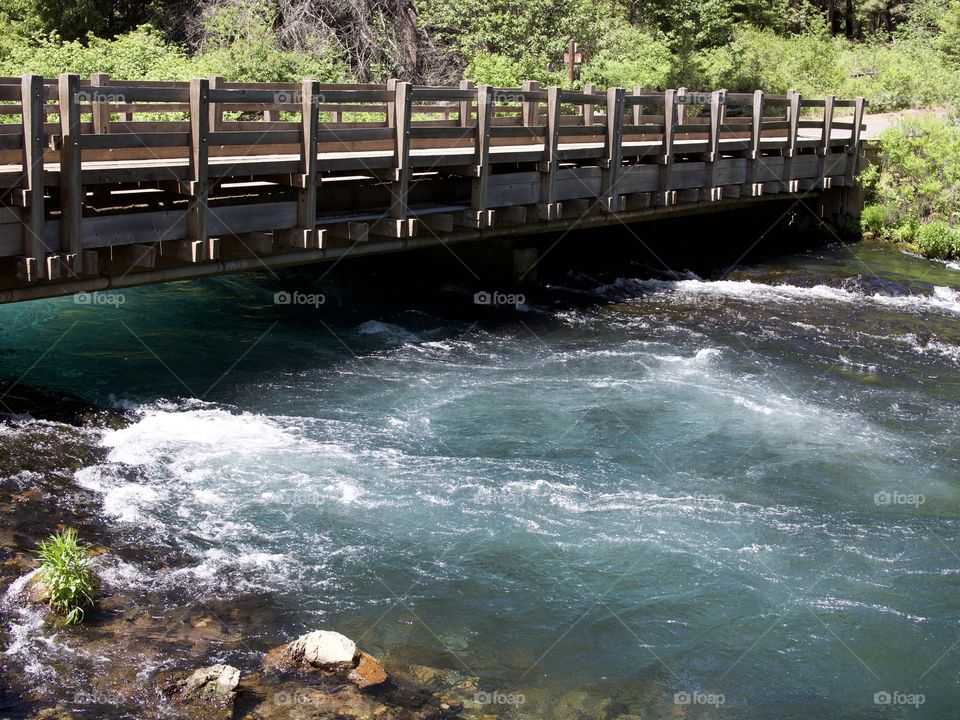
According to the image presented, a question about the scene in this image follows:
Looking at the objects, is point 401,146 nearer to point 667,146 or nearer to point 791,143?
point 667,146

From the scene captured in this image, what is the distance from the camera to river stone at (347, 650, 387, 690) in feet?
24.0

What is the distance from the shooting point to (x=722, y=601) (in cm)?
855

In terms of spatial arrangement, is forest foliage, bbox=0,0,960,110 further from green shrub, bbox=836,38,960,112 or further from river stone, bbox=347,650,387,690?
river stone, bbox=347,650,387,690

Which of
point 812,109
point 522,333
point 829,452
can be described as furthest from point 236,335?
point 812,109

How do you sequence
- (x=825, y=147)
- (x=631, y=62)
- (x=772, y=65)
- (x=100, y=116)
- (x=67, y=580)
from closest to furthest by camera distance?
(x=67, y=580)
(x=100, y=116)
(x=825, y=147)
(x=631, y=62)
(x=772, y=65)

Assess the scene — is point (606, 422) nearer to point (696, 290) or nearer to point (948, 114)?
point (696, 290)

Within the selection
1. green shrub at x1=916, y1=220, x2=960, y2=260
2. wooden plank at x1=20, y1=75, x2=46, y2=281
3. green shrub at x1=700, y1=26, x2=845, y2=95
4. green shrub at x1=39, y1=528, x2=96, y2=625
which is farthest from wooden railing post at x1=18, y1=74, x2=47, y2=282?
green shrub at x1=700, y1=26, x2=845, y2=95

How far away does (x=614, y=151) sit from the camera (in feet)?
57.9

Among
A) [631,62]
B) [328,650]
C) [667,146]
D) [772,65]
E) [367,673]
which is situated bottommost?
[367,673]

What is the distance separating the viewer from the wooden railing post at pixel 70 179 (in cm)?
1055

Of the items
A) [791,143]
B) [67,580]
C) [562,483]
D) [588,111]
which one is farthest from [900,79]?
[67,580]

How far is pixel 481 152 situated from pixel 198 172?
183 inches

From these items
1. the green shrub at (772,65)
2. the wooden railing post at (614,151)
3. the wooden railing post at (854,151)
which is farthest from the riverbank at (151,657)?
the green shrub at (772,65)

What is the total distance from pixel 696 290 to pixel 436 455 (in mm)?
9389
